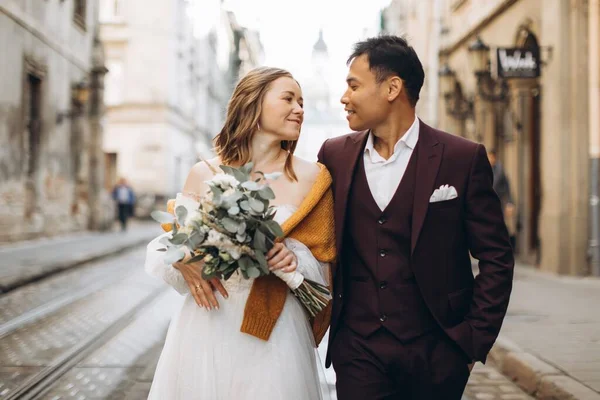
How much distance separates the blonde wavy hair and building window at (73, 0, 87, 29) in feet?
64.3

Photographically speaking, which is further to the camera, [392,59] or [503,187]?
[503,187]

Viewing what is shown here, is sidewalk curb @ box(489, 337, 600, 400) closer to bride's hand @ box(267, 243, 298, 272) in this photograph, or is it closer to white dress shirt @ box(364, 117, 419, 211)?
white dress shirt @ box(364, 117, 419, 211)

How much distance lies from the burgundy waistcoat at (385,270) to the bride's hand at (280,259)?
1.02 feet

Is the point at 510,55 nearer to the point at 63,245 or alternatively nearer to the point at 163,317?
the point at 163,317

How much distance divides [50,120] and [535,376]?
53.9ft

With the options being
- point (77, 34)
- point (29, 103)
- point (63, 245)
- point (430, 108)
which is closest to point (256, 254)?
point (63, 245)

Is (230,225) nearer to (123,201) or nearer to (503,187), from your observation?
(503,187)

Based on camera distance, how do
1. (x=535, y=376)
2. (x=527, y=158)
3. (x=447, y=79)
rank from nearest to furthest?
1. (x=535, y=376)
2. (x=527, y=158)
3. (x=447, y=79)

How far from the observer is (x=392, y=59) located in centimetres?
287

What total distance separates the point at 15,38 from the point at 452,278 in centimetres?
1552

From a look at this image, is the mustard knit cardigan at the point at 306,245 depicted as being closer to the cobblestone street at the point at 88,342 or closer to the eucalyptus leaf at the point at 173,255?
the eucalyptus leaf at the point at 173,255

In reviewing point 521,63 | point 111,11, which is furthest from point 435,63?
point 111,11

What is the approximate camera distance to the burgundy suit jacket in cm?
267

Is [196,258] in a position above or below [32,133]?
below
